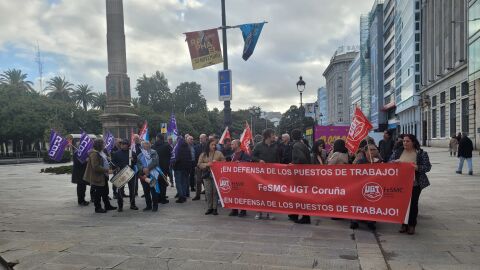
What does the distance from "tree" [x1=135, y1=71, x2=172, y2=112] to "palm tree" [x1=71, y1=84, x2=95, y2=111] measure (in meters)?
11.7

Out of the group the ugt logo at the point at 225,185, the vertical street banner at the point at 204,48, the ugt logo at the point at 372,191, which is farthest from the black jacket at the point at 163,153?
the ugt logo at the point at 372,191

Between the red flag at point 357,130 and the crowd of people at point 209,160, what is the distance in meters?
0.17

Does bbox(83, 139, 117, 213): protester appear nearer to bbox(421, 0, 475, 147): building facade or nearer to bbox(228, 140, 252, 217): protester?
bbox(228, 140, 252, 217): protester

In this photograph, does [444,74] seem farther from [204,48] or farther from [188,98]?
[188,98]

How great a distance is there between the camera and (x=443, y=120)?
4594cm

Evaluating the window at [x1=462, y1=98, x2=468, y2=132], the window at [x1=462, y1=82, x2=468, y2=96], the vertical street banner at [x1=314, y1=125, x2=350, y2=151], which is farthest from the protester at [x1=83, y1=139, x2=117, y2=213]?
the window at [x1=462, y1=82, x2=468, y2=96]

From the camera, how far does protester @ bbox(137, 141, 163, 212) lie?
9523mm

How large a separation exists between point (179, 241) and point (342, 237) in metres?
2.73

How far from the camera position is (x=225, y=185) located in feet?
28.6

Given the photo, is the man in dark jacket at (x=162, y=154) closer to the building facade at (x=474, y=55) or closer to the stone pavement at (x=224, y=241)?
the stone pavement at (x=224, y=241)

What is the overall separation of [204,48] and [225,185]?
17.1 ft

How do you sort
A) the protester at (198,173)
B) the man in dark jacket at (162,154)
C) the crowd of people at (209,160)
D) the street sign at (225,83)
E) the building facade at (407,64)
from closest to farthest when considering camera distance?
1. the crowd of people at (209,160)
2. the man in dark jacket at (162,154)
3. the protester at (198,173)
4. the street sign at (225,83)
5. the building facade at (407,64)

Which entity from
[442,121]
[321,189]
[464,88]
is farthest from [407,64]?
[321,189]

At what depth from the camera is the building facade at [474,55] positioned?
108 feet
